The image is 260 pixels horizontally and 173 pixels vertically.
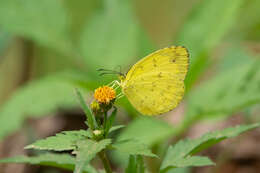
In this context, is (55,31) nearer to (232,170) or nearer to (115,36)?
(115,36)

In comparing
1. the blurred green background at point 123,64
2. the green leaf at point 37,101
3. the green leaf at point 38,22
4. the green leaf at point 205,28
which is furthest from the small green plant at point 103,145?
the green leaf at point 38,22

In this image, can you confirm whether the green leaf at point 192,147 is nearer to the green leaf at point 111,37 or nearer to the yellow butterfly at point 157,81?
the yellow butterfly at point 157,81

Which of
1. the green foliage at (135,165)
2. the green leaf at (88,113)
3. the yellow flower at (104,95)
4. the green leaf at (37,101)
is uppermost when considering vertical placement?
the green leaf at (37,101)

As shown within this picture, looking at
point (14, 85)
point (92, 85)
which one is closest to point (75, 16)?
point (14, 85)

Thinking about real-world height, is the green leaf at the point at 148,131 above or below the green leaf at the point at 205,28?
below

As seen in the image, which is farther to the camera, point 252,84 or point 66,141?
point 252,84

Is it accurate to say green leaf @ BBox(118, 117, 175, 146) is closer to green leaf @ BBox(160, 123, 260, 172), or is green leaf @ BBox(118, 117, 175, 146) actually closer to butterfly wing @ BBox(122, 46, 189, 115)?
butterfly wing @ BBox(122, 46, 189, 115)

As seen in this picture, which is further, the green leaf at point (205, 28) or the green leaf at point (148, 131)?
the green leaf at point (205, 28)

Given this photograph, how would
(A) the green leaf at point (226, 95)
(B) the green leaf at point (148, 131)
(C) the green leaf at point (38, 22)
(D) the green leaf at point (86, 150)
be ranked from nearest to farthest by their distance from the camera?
(D) the green leaf at point (86, 150) → (A) the green leaf at point (226, 95) → (B) the green leaf at point (148, 131) → (C) the green leaf at point (38, 22)

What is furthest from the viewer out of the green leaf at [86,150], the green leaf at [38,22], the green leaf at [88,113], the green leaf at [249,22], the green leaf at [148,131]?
the green leaf at [249,22]
